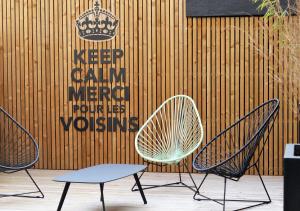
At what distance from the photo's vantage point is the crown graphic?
7.81 m

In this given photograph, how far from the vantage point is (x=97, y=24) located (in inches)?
310

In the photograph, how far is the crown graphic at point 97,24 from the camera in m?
7.81

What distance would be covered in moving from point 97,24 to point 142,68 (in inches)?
34.7

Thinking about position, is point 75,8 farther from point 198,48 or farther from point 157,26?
point 198,48

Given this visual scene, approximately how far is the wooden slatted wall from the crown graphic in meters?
0.08

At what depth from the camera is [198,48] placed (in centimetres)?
756

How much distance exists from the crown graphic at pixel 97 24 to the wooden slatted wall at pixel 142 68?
8 cm

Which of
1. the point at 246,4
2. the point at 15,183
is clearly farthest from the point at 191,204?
the point at 246,4

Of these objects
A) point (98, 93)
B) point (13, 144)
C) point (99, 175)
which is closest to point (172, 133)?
point (98, 93)

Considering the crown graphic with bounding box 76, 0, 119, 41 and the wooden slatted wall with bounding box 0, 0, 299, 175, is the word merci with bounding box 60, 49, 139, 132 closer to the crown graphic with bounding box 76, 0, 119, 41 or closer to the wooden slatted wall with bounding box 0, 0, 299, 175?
the wooden slatted wall with bounding box 0, 0, 299, 175

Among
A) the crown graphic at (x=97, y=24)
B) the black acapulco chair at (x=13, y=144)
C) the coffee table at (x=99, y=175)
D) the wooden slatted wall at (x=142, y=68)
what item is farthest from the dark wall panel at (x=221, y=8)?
the black acapulco chair at (x=13, y=144)

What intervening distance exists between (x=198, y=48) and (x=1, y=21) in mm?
2850

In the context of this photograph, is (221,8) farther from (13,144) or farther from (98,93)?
(13,144)

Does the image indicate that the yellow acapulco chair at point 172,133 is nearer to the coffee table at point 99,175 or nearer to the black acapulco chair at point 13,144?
the coffee table at point 99,175
